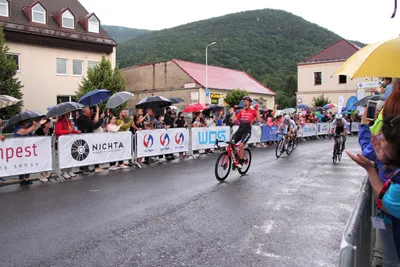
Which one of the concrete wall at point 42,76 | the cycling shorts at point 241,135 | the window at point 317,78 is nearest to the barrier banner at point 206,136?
the cycling shorts at point 241,135

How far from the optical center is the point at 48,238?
531 cm

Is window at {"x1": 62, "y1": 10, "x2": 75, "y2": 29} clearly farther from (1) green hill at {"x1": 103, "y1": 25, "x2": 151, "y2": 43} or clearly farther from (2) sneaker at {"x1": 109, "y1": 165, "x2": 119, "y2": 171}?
(1) green hill at {"x1": 103, "y1": 25, "x2": 151, "y2": 43}

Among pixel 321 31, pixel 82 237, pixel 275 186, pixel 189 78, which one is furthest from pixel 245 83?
pixel 321 31

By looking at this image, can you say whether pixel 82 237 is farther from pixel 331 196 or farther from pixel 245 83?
pixel 245 83

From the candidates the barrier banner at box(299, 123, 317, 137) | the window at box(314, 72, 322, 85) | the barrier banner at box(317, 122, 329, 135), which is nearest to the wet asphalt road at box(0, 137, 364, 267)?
the barrier banner at box(299, 123, 317, 137)

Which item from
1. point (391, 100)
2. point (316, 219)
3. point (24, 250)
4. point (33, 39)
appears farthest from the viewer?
point (33, 39)

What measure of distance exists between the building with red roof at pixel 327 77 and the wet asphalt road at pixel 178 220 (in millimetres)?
44231

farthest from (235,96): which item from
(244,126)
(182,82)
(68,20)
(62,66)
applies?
(244,126)

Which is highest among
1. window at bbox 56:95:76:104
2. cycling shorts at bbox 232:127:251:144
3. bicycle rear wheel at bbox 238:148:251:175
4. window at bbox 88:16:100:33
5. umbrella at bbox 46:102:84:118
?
window at bbox 88:16:100:33

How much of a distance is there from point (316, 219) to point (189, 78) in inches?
1470

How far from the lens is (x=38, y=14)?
3127cm

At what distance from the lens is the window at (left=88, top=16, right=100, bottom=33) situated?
34.4 metres

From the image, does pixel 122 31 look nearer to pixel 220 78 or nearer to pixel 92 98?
pixel 220 78

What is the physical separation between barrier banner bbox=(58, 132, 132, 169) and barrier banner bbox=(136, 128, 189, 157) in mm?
567
